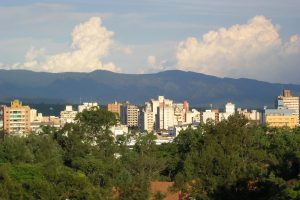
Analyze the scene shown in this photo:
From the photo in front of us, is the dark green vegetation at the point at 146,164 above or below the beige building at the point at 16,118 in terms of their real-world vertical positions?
below

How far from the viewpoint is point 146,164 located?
113ft

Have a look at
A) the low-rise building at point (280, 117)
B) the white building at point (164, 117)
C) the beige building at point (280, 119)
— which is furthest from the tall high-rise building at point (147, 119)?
the beige building at point (280, 119)

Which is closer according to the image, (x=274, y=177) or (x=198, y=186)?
(x=274, y=177)

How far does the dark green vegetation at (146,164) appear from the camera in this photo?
23250mm

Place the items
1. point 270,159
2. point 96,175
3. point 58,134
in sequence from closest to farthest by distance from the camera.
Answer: point 96,175, point 270,159, point 58,134

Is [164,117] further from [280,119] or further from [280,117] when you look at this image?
[280,119]

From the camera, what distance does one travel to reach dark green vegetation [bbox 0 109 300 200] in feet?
76.3

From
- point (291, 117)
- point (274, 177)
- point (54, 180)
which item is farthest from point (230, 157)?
point (291, 117)

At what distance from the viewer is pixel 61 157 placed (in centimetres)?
3688

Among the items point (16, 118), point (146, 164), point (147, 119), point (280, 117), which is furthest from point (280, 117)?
point (146, 164)

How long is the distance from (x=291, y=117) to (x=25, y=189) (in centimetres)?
10513

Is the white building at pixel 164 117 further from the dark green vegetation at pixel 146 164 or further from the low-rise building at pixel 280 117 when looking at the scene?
the dark green vegetation at pixel 146 164

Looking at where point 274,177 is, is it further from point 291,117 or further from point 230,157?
point 291,117

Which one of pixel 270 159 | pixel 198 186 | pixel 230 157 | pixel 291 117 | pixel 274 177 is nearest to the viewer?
pixel 274 177
